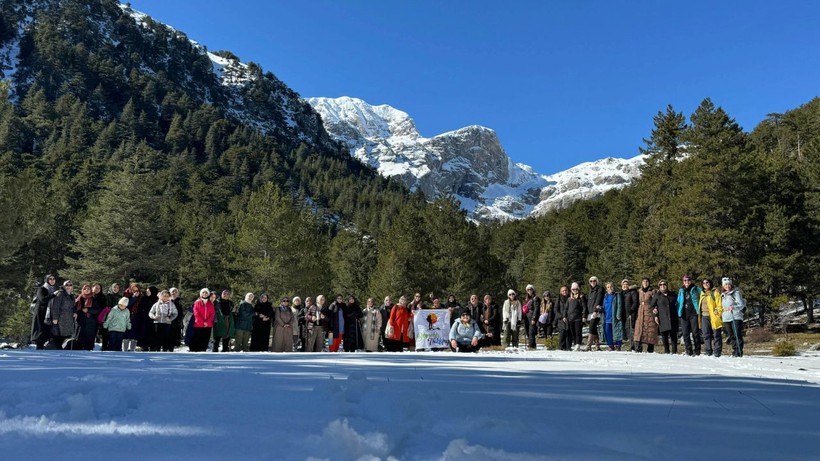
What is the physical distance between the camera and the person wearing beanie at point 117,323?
1306cm

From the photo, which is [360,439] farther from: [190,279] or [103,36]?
[103,36]

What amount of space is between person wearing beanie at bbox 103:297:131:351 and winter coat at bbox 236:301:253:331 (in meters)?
2.55

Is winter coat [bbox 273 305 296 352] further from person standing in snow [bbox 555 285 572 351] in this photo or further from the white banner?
person standing in snow [bbox 555 285 572 351]

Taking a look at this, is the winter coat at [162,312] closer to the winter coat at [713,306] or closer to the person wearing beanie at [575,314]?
the person wearing beanie at [575,314]

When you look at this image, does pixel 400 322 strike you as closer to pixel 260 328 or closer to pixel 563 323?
pixel 260 328

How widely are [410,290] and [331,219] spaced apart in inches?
3260

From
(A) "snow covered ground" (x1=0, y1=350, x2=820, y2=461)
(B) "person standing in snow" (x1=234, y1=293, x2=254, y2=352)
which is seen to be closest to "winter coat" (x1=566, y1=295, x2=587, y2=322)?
(B) "person standing in snow" (x1=234, y1=293, x2=254, y2=352)

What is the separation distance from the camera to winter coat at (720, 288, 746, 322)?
11.9 meters

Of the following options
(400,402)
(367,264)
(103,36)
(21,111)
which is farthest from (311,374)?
(103,36)

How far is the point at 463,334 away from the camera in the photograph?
13453 millimetres

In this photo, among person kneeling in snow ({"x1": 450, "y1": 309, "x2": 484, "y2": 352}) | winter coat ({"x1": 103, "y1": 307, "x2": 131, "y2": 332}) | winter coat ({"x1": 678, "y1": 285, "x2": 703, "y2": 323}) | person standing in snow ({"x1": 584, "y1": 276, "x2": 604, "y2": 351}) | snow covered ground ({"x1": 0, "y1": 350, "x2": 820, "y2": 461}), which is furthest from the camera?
person standing in snow ({"x1": 584, "y1": 276, "x2": 604, "y2": 351})

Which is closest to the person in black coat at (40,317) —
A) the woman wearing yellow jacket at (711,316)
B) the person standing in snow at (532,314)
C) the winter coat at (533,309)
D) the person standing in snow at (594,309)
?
the person standing in snow at (532,314)

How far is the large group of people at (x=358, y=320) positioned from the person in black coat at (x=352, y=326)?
1.0 inches

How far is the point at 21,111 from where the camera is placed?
406 feet
